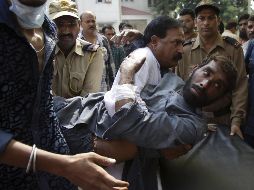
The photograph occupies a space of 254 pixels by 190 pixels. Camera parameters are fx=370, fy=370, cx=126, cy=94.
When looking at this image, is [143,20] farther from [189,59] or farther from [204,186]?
[204,186]

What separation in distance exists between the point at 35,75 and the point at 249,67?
2.59 m

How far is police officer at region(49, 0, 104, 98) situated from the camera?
2961 mm

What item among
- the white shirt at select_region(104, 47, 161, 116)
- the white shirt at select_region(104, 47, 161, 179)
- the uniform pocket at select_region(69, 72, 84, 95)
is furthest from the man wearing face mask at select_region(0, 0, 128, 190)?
the uniform pocket at select_region(69, 72, 84, 95)

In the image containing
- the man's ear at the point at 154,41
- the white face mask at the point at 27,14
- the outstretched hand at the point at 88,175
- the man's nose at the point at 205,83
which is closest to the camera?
the outstretched hand at the point at 88,175

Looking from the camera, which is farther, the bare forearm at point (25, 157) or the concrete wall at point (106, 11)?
the concrete wall at point (106, 11)

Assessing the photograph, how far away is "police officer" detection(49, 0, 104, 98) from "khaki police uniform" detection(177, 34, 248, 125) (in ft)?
3.09

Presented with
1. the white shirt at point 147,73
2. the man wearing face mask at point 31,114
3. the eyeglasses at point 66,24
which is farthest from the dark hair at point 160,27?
the man wearing face mask at point 31,114

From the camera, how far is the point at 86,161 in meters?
1.10

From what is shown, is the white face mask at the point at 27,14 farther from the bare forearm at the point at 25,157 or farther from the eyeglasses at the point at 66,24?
the eyeglasses at the point at 66,24

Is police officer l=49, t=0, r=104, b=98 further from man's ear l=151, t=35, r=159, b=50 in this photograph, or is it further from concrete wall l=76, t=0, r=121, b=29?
concrete wall l=76, t=0, r=121, b=29

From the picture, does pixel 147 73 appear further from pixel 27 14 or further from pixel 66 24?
pixel 66 24

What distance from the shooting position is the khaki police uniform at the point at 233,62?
3242mm

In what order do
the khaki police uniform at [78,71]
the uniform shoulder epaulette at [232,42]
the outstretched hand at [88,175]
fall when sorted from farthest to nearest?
the uniform shoulder epaulette at [232,42] < the khaki police uniform at [78,71] < the outstretched hand at [88,175]

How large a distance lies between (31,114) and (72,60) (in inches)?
65.0
